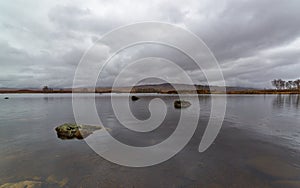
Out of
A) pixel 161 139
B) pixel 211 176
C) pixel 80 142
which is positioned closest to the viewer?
pixel 211 176

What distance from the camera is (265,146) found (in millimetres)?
7691

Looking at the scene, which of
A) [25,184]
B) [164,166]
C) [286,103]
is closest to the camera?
[25,184]

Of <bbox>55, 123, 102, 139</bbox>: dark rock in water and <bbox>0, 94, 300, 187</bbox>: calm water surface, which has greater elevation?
<bbox>55, 123, 102, 139</bbox>: dark rock in water

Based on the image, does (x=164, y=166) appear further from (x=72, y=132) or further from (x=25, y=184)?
(x=72, y=132)

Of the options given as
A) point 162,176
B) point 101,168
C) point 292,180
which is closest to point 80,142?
point 101,168

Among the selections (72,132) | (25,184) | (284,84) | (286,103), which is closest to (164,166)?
(25,184)

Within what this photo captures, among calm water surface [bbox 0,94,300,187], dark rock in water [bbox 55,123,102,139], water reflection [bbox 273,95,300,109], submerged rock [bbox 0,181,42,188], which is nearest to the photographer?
submerged rock [bbox 0,181,42,188]

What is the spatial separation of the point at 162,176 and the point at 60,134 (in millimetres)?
7277

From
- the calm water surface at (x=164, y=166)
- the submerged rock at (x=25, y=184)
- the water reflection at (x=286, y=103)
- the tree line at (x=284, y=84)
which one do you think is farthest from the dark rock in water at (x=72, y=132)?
the tree line at (x=284, y=84)

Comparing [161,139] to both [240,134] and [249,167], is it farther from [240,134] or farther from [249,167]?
[240,134]

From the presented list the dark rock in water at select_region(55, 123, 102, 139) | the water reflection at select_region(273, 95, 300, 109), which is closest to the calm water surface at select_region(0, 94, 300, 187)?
the dark rock in water at select_region(55, 123, 102, 139)

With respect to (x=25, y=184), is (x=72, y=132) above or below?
above

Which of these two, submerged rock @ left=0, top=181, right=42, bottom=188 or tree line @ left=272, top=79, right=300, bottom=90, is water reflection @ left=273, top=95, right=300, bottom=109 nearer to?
submerged rock @ left=0, top=181, right=42, bottom=188

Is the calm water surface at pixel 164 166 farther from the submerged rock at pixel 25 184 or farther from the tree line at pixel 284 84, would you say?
the tree line at pixel 284 84
